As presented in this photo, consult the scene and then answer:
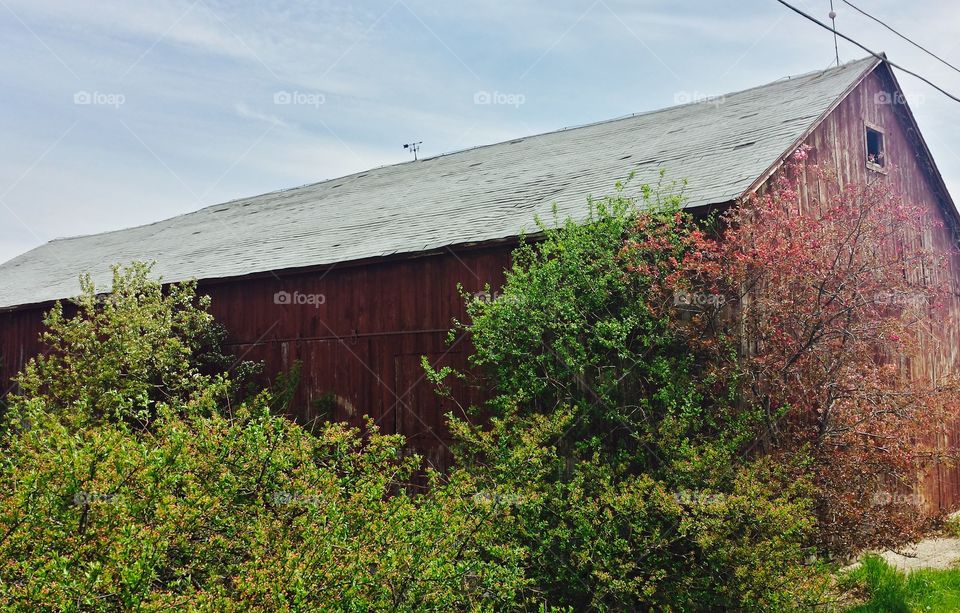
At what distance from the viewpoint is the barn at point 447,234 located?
10.4 m

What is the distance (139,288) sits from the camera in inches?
514

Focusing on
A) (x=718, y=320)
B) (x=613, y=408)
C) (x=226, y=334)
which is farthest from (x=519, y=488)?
(x=226, y=334)

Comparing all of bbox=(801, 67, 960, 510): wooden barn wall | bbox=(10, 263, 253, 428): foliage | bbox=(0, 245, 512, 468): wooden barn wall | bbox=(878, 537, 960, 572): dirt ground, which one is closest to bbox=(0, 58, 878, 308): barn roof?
bbox=(0, 245, 512, 468): wooden barn wall

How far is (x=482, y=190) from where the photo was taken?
43.0 feet

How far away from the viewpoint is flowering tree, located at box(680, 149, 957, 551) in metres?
7.57

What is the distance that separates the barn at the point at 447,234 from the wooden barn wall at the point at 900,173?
0.04 m

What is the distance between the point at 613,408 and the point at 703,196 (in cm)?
246

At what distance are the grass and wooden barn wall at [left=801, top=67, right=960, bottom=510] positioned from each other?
10.9ft

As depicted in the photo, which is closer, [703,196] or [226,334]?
[703,196]

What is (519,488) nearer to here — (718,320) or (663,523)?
(663,523)

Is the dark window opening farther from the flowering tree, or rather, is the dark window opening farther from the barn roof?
the flowering tree

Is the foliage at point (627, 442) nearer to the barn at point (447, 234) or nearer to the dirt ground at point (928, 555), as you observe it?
the barn at point (447, 234)

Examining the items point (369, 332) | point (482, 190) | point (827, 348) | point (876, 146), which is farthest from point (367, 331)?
point (876, 146)

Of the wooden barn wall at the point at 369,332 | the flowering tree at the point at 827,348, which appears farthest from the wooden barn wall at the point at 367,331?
the flowering tree at the point at 827,348
